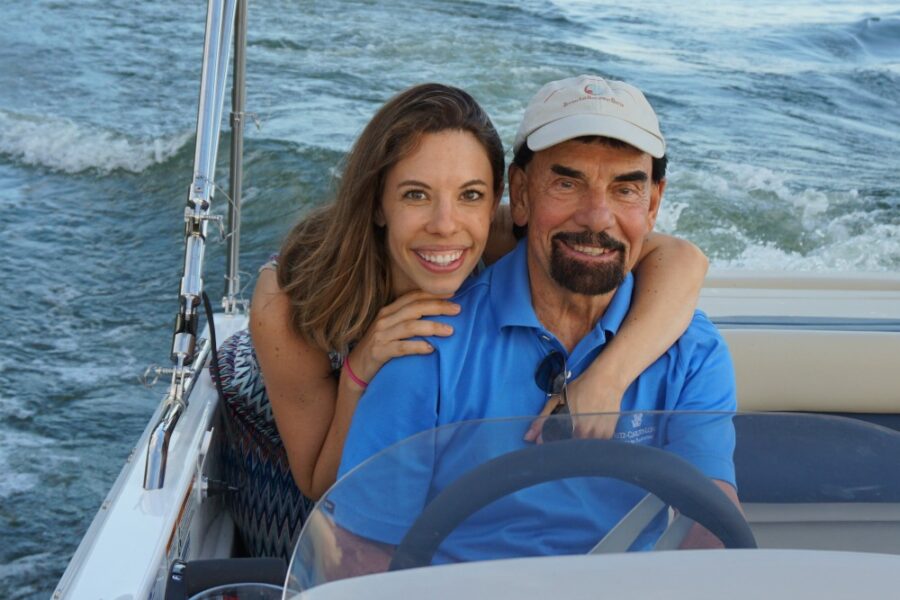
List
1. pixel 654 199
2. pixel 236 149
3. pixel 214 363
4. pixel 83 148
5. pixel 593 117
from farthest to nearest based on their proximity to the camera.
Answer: pixel 83 148, pixel 236 149, pixel 214 363, pixel 654 199, pixel 593 117

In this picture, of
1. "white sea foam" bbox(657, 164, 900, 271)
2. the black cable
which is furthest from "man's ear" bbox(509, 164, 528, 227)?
"white sea foam" bbox(657, 164, 900, 271)

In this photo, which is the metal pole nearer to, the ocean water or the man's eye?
the man's eye

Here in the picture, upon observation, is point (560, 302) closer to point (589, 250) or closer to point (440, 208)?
point (589, 250)

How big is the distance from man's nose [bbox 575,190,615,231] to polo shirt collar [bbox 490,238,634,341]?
121 mm

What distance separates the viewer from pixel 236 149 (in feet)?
7.11

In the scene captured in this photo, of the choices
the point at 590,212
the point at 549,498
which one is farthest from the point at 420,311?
the point at 549,498

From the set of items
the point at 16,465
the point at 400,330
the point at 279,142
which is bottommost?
the point at 16,465

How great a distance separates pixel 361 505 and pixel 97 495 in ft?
10.7

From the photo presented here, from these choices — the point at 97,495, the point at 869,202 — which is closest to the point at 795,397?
the point at 97,495

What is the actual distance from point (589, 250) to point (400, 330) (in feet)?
0.86

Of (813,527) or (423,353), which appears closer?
(813,527)

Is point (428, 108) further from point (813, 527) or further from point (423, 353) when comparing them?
point (813, 527)

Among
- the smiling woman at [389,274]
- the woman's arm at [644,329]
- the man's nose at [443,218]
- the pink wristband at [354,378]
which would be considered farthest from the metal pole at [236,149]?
the woman's arm at [644,329]

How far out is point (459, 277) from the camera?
4.74 ft
